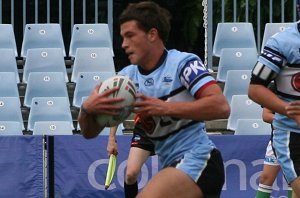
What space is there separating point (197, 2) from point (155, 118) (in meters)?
9.96

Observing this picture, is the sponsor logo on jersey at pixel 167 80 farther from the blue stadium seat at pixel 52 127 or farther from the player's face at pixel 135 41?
the blue stadium seat at pixel 52 127

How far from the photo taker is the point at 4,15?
15.0 meters

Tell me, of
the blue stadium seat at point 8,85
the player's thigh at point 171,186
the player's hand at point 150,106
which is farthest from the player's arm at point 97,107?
the blue stadium seat at point 8,85

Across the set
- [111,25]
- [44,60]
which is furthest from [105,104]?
[111,25]

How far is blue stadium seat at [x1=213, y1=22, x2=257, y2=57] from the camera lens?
41.9 ft

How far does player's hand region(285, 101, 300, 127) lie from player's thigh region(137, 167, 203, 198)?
659mm

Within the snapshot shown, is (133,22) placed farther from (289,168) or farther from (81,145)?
(81,145)

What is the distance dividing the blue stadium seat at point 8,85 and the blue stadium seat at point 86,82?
27.8 inches

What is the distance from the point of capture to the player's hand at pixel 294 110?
17.1 feet

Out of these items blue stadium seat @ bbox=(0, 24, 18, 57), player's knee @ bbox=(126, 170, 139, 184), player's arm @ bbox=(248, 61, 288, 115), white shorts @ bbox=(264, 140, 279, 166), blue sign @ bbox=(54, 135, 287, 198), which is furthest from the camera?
blue stadium seat @ bbox=(0, 24, 18, 57)

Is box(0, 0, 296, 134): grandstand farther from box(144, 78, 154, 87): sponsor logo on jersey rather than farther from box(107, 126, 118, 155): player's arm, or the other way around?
box(144, 78, 154, 87): sponsor logo on jersey

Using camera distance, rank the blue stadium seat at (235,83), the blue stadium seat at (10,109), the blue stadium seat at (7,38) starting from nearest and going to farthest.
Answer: the blue stadium seat at (10,109), the blue stadium seat at (235,83), the blue stadium seat at (7,38)

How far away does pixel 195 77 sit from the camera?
5109mm

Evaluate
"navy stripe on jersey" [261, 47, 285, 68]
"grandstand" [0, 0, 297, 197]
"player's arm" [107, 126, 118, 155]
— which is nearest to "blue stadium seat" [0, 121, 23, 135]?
"grandstand" [0, 0, 297, 197]
